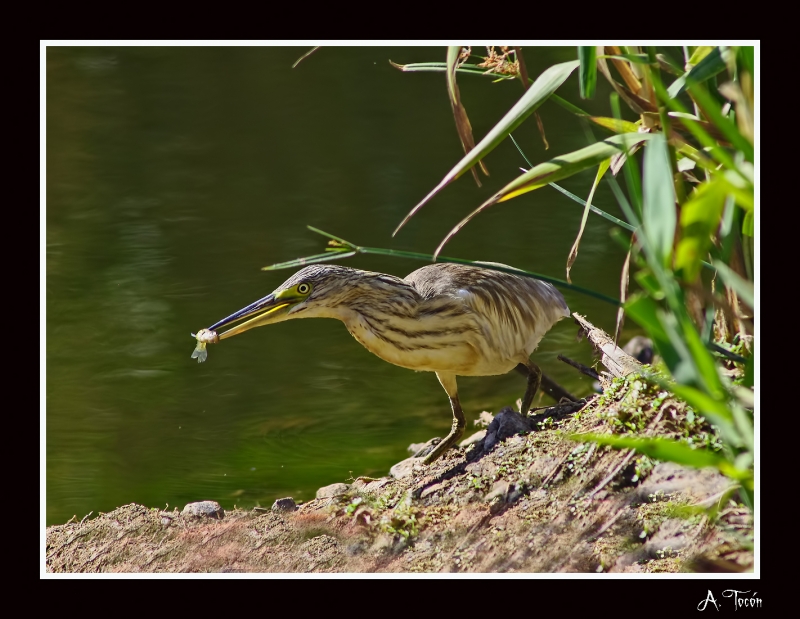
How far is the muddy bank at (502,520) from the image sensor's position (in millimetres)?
3279

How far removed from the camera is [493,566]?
3471 millimetres

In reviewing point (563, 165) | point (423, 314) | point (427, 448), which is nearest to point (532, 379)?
point (427, 448)

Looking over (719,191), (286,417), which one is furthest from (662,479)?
(286,417)

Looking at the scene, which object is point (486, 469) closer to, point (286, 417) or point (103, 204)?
point (286, 417)

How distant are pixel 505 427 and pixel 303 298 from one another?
1020mm

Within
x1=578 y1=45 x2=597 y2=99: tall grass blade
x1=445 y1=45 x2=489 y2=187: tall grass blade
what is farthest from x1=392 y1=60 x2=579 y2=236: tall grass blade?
x1=445 y1=45 x2=489 y2=187: tall grass blade

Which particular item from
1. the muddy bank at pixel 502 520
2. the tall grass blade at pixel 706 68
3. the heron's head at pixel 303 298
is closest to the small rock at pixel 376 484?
the muddy bank at pixel 502 520

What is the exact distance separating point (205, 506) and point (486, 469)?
1.23m

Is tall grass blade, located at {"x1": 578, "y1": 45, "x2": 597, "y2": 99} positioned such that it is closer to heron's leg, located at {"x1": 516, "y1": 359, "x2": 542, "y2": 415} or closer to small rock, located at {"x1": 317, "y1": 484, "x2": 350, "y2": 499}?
heron's leg, located at {"x1": 516, "y1": 359, "x2": 542, "y2": 415}

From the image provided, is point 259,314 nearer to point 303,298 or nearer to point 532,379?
point 303,298

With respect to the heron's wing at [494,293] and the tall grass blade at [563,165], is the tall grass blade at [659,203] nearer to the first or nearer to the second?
the tall grass blade at [563,165]

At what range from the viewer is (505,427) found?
158 inches

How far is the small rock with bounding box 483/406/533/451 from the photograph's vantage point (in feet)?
13.1

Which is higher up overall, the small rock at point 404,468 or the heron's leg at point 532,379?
the heron's leg at point 532,379
